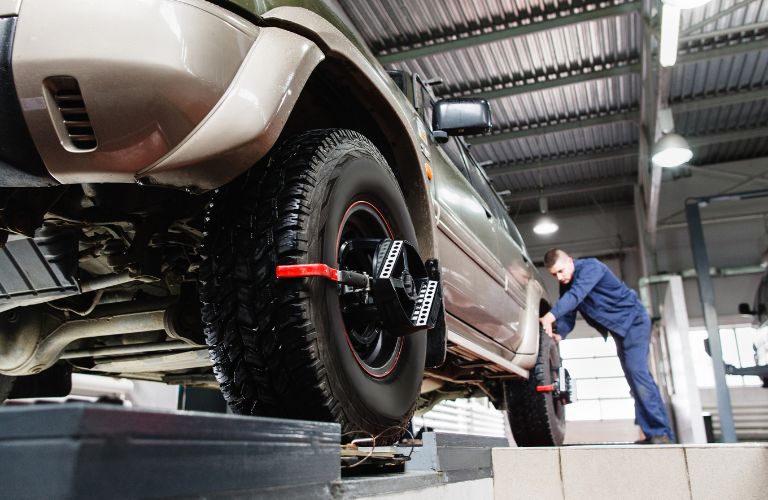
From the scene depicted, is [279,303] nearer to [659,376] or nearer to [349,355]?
[349,355]

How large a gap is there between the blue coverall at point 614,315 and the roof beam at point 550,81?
154 inches

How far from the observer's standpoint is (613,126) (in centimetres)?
996

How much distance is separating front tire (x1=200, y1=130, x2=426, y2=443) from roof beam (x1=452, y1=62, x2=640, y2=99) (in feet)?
23.1

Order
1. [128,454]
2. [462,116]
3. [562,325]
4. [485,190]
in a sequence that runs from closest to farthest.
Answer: [128,454] < [462,116] < [485,190] < [562,325]

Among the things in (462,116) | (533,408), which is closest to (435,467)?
(462,116)

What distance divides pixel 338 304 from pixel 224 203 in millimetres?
331

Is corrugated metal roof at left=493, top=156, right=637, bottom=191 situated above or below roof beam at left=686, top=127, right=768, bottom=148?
above

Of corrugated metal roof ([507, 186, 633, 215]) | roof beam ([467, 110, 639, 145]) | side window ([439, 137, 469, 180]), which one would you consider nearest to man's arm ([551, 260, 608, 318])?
side window ([439, 137, 469, 180])

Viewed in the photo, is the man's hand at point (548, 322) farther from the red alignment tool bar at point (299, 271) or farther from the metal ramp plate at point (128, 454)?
the metal ramp plate at point (128, 454)

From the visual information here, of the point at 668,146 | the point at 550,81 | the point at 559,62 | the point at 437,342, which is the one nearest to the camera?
the point at 437,342

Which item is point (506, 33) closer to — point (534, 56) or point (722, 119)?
point (534, 56)

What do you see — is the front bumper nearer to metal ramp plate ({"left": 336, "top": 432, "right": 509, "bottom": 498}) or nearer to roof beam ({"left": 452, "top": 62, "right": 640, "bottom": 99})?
metal ramp plate ({"left": 336, "top": 432, "right": 509, "bottom": 498})

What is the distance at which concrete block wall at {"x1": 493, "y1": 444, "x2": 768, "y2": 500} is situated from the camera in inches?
103

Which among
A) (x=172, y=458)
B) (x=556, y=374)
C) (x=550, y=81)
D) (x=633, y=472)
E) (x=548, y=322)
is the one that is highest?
(x=550, y=81)
